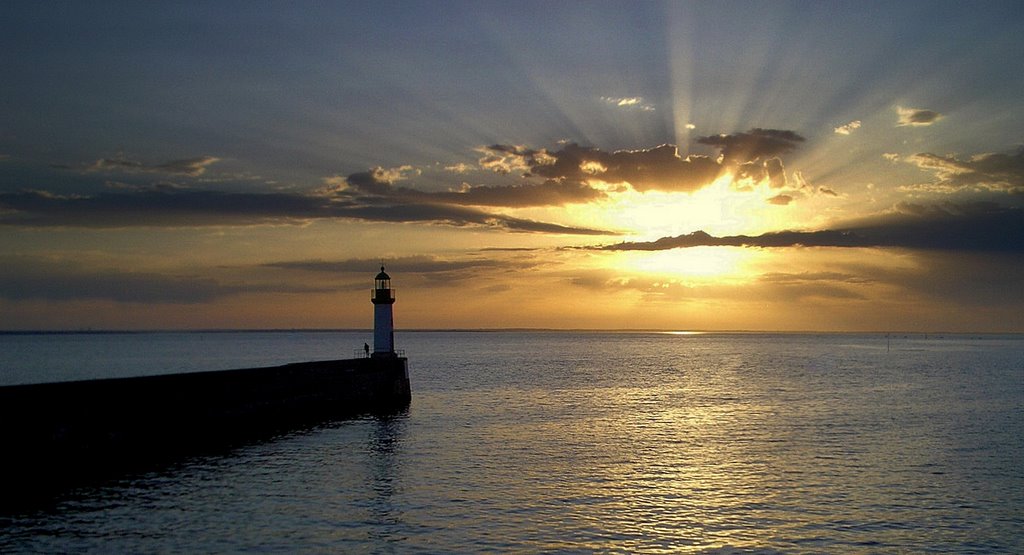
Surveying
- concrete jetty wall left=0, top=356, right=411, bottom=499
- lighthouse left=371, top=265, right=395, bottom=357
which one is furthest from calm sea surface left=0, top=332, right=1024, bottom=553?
lighthouse left=371, top=265, right=395, bottom=357

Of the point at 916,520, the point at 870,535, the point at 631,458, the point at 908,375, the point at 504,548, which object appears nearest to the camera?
the point at 504,548

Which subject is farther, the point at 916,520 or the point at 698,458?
the point at 698,458

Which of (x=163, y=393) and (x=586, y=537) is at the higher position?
(x=163, y=393)

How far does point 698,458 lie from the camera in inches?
1236

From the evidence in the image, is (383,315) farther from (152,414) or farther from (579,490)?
(579,490)

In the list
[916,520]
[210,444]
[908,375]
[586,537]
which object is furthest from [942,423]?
[908,375]

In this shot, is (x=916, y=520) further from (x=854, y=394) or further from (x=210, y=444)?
(x=854, y=394)

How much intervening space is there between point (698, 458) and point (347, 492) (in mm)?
14312

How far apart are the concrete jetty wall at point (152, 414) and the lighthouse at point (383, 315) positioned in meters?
6.81

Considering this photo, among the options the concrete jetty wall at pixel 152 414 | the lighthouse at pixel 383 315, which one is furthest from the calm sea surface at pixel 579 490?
the lighthouse at pixel 383 315

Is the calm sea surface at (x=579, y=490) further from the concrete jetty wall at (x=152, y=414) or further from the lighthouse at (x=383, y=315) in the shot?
the lighthouse at (x=383, y=315)

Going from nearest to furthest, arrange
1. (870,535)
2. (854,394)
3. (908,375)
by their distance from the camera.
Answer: (870,535), (854,394), (908,375)

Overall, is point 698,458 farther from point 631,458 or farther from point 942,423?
point 942,423

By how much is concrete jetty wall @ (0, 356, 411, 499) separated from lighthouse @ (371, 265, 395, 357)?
6.81m
